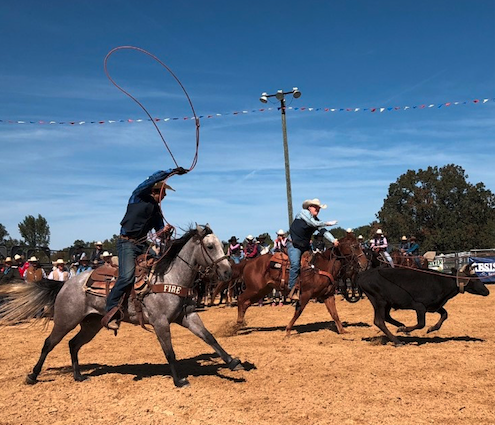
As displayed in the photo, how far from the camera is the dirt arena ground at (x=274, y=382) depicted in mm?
4859

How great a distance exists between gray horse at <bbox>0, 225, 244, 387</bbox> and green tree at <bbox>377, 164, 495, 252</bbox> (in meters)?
56.3

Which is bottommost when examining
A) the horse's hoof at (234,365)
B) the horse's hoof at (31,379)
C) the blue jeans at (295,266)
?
the horse's hoof at (31,379)

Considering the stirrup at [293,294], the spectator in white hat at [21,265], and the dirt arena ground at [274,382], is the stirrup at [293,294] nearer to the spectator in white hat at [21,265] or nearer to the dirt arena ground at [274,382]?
the dirt arena ground at [274,382]

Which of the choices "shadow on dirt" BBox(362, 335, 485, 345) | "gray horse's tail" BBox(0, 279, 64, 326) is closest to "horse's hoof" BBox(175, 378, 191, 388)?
"gray horse's tail" BBox(0, 279, 64, 326)

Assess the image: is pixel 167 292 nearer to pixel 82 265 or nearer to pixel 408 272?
pixel 408 272

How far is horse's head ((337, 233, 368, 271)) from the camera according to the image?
1021 cm

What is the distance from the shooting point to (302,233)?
9852mm

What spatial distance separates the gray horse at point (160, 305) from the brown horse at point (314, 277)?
381 centimetres

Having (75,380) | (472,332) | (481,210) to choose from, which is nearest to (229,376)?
(75,380)

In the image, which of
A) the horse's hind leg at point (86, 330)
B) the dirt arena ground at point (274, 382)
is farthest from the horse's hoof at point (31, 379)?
the horse's hind leg at point (86, 330)

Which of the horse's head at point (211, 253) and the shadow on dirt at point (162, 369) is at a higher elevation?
the horse's head at point (211, 253)

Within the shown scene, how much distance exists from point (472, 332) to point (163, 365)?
6.06m

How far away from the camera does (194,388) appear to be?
5.89 metres

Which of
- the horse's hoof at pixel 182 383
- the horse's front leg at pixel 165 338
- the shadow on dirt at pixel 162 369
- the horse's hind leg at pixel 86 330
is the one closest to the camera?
the horse's hoof at pixel 182 383
